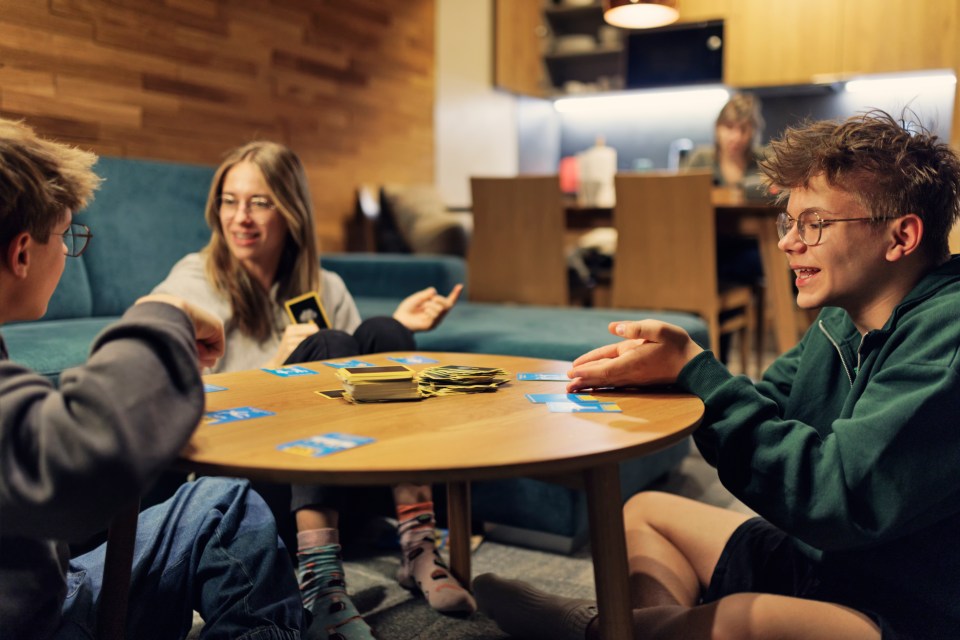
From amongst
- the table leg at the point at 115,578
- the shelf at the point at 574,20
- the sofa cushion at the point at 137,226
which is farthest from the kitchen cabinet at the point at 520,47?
the table leg at the point at 115,578

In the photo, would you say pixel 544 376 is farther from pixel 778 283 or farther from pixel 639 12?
pixel 778 283

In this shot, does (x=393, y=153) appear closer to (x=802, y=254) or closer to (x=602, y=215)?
(x=602, y=215)

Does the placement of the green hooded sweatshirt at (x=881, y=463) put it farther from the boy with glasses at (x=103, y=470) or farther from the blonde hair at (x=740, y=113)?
the blonde hair at (x=740, y=113)

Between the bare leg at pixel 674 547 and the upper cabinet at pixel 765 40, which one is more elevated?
the upper cabinet at pixel 765 40

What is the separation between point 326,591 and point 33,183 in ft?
2.70

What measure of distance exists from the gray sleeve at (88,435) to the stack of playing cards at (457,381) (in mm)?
504

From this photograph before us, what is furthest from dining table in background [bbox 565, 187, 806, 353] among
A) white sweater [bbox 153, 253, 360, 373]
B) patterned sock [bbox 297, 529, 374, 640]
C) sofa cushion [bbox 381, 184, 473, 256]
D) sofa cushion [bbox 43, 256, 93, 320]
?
patterned sock [bbox 297, 529, 374, 640]

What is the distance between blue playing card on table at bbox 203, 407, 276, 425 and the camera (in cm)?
107

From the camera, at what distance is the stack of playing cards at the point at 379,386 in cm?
119

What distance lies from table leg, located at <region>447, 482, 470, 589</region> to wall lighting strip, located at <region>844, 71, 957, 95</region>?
4642 mm

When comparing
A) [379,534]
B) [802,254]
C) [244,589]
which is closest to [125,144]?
[379,534]

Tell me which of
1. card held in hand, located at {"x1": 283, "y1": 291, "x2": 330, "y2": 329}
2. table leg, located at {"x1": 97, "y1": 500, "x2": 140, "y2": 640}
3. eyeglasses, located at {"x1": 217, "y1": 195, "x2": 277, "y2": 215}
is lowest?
table leg, located at {"x1": 97, "y1": 500, "x2": 140, "y2": 640}

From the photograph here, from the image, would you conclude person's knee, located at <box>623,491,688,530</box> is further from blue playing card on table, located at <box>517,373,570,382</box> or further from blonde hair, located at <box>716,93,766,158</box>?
blonde hair, located at <box>716,93,766,158</box>

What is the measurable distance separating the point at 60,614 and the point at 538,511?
121 cm
